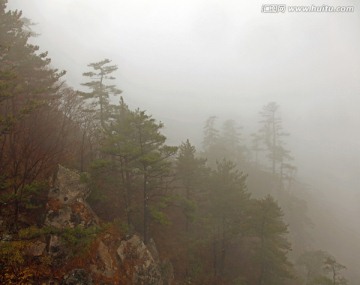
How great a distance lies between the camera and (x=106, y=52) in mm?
133000

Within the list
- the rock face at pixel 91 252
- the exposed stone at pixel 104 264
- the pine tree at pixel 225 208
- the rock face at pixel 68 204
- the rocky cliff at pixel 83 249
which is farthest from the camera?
the pine tree at pixel 225 208

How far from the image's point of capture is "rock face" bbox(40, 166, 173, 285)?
580 inches

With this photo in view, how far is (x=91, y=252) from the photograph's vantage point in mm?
15781

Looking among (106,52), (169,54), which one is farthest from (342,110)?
(106,52)

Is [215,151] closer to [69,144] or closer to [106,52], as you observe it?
[69,144]

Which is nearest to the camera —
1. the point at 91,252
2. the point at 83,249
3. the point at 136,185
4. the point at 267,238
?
the point at 83,249

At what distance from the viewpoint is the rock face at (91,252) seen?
14742mm

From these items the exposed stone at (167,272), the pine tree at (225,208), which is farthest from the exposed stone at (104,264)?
the pine tree at (225,208)

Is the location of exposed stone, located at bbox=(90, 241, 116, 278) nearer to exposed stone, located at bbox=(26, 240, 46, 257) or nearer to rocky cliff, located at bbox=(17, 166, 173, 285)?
rocky cliff, located at bbox=(17, 166, 173, 285)

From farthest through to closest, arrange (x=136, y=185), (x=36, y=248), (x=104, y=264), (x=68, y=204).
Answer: (x=136, y=185)
(x=68, y=204)
(x=104, y=264)
(x=36, y=248)

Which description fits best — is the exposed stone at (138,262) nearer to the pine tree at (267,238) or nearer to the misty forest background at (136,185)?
the misty forest background at (136,185)

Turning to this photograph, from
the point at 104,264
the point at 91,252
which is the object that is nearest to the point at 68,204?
the point at 91,252

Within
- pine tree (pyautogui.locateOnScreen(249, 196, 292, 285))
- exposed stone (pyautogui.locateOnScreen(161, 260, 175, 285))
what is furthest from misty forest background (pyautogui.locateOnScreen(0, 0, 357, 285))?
exposed stone (pyautogui.locateOnScreen(161, 260, 175, 285))

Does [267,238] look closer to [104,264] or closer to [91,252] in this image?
[104,264]
